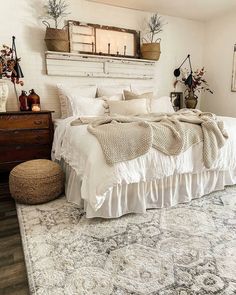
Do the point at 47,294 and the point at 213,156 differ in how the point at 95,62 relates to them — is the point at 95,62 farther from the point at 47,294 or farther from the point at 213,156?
the point at 47,294

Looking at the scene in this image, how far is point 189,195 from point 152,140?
78 cm

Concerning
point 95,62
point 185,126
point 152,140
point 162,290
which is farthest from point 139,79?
point 162,290

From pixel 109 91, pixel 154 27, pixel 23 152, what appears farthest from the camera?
pixel 154 27

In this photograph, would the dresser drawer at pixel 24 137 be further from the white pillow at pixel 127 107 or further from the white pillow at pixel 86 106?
the white pillow at pixel 127 107

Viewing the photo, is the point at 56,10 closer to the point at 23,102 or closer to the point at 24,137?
the point at 23,102

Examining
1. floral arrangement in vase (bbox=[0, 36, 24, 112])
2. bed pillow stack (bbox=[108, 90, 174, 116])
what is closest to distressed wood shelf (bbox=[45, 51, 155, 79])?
floral arrangement in vase (bbox=[0, 36, 24, 112])

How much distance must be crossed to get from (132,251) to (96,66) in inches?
113

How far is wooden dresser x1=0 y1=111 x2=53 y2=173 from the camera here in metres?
2.86

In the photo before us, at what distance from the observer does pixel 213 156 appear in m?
2.23

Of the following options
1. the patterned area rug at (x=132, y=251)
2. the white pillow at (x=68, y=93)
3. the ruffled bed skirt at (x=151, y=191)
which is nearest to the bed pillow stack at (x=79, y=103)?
the white pillow at (x=68, y=93)

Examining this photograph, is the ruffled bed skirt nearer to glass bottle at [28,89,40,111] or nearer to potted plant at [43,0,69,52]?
glass bottle at [28,89,40,111]

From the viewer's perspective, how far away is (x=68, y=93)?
3.27 m

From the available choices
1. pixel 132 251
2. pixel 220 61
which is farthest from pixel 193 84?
pixel 132 251

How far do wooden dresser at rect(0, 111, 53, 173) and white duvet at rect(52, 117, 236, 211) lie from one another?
2.10 ft
